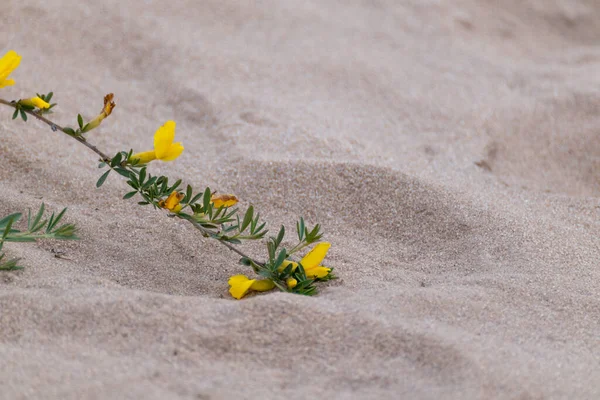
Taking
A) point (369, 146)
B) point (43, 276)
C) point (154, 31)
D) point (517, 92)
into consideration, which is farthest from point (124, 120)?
point (517, 92)

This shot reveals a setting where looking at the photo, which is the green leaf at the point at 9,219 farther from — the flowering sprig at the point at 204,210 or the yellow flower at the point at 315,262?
the yellow flower at the point at 315,262

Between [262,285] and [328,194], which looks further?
[328,194]

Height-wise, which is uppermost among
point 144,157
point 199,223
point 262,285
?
point 144,157

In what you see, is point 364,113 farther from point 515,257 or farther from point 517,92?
point 515,257

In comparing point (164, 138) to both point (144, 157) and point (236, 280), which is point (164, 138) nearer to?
point (144, 157)

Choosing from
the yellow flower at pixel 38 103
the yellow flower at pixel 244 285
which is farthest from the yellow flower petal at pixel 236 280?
the yellow flower at pixel 38 103

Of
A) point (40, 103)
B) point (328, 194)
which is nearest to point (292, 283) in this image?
point (328, 194)
